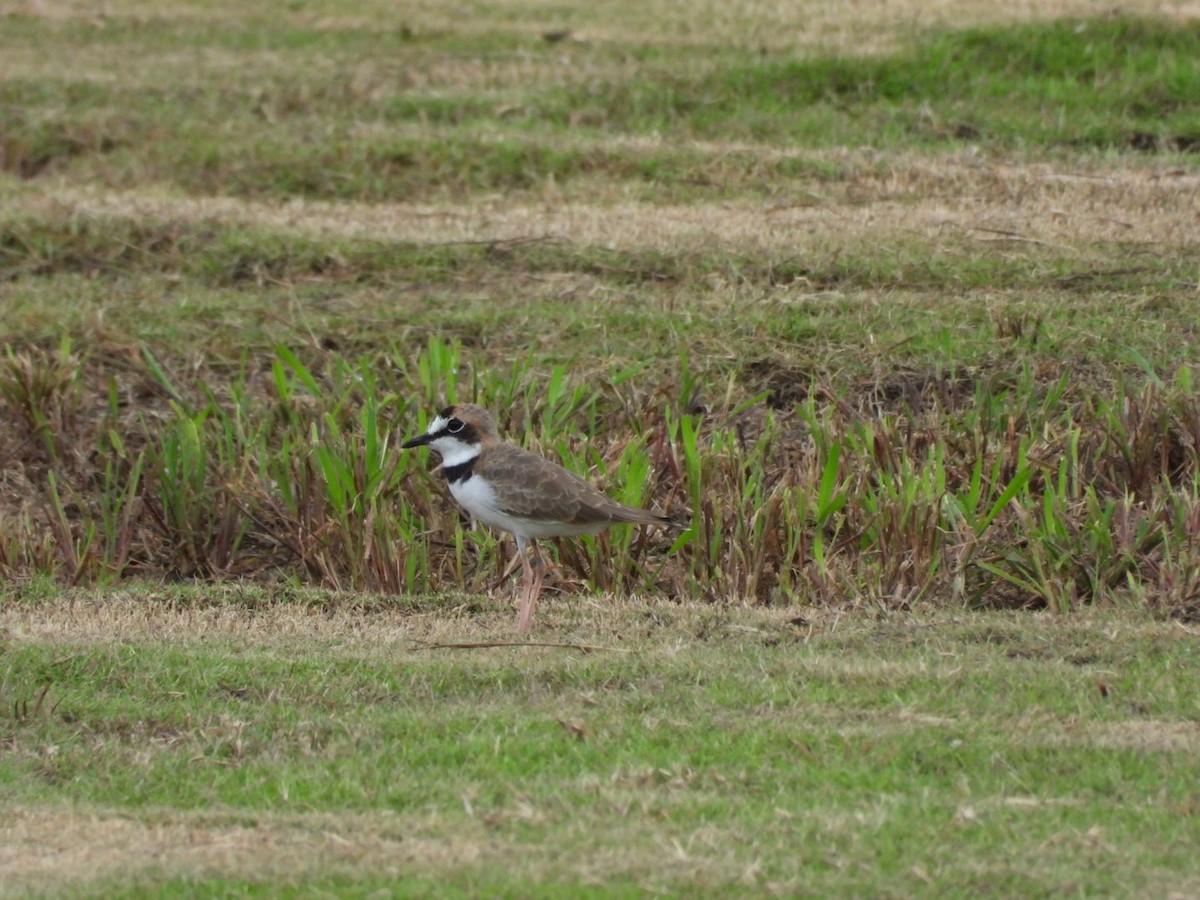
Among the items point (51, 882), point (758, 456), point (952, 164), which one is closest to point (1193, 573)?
point (758, 456)

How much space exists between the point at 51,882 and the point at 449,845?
1041 mm

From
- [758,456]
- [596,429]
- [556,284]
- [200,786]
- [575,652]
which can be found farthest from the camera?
[556,284]

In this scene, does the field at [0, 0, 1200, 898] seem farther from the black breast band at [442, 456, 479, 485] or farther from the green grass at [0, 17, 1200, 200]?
the black breast band at [442, 456, 479, 485]

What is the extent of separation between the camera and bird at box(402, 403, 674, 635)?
7.62 m

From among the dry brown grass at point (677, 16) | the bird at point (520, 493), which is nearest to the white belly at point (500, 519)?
the bird at point (520, 493)

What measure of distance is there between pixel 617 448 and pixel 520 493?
168 cm

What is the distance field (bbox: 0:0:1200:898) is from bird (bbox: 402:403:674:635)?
366mm

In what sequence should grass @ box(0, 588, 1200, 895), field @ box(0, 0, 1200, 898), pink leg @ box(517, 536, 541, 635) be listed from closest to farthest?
grass @ box(0, 588, 1200, 895)
field @ box(0, 0, 1200, 898)
pink leg @ box(517, 536, 541, 635)

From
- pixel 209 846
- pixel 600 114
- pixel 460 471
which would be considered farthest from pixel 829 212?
pixel 209 846

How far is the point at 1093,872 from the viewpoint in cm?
488

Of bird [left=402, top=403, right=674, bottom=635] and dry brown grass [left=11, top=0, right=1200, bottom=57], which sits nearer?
bird [left=402, top=403, right=674, bottom=635]

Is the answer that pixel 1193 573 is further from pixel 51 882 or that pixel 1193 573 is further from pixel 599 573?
pixel 51 882

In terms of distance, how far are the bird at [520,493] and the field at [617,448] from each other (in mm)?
366

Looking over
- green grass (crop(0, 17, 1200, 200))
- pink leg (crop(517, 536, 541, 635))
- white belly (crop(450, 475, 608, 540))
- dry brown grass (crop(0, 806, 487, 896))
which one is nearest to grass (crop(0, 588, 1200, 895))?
dry brown grass (crop(0, 806, 487, 896))
